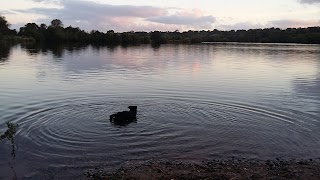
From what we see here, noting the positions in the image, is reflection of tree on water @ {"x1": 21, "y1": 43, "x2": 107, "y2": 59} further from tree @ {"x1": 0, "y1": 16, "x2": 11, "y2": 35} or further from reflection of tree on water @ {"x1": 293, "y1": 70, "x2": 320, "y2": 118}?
tree @ {"x1": 0, "y1": 16, "x2": 11, "y2": 35}

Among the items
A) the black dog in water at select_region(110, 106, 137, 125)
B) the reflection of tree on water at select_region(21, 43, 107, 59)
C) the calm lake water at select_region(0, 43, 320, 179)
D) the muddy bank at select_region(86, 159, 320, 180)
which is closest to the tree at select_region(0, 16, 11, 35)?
the reflection of tree on water at select_region(21, 43, 107, 59)

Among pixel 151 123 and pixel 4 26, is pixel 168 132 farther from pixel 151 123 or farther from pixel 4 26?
pixel 4 26

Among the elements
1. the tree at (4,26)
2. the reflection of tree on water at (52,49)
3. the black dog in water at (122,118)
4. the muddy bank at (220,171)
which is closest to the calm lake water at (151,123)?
the black dog in water at (122,118)

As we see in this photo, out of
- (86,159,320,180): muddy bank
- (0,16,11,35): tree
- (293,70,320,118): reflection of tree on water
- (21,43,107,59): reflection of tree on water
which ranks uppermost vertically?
(0,16,11,35): tree

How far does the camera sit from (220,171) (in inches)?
456

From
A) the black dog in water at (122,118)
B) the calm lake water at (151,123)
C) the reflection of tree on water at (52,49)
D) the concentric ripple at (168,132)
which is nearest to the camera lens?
the calm lake water at (151,123)

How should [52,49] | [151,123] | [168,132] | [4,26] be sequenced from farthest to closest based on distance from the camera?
1. [4,26]
2. [52,49]
3. [151,123]
4. [168,132]

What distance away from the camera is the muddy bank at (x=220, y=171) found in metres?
11.2

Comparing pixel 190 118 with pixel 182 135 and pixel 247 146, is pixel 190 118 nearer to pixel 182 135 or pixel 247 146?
pixel 182 135

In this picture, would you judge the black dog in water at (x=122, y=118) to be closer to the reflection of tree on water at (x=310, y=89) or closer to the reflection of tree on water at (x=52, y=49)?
the reflection of tree on water at (x=310, y=89)

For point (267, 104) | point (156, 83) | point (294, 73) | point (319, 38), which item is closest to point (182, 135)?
point (267, 104)

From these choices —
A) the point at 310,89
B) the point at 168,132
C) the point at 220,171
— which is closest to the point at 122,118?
the point at 168,132

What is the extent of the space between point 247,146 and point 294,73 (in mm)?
31793

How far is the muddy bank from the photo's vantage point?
11188 millimetres
